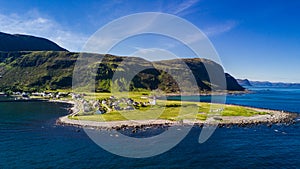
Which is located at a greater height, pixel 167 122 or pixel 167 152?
pixel 167 122

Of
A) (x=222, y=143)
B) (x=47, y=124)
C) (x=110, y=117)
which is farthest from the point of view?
(x=110, y=117)

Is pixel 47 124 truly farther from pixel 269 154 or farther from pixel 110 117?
pixel 269 154

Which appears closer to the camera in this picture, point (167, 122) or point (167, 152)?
point (167, 152)

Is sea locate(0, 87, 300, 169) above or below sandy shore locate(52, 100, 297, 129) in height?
below

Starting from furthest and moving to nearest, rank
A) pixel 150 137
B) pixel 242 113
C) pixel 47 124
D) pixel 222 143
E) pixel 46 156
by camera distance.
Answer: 1. pixel 242 113
2. pixel 47 124
3. pixel 150 137
4. pixel 222 143
5. pixel 46 156

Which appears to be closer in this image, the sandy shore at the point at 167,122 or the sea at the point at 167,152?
the sea at the point at 167,152

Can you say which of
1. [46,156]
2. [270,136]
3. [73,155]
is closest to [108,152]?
[73,155]

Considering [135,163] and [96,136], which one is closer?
[135,163]

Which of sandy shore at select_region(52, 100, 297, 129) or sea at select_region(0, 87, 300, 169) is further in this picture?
sandy shore at select_region(52, 100, 297, 129)

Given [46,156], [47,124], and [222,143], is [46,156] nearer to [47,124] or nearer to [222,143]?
[47,124]

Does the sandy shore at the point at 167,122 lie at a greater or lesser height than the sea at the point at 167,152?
greater
